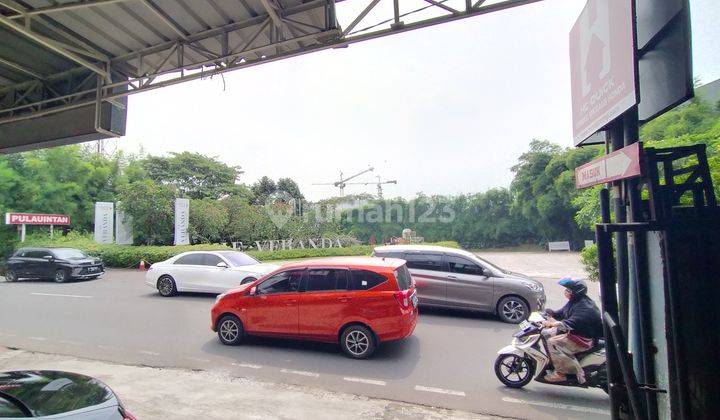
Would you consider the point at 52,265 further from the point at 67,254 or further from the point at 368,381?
the point at 368,381

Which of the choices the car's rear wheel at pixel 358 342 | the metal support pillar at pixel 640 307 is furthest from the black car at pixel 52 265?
the metal support pillar at pixel 640 307

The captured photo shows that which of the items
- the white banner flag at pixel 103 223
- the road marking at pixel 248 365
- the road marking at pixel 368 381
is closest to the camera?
the road marking at pixel 368 381

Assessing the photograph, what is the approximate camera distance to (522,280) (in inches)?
327

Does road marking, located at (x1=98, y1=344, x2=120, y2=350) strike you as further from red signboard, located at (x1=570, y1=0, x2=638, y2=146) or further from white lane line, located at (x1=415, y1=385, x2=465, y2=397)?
red signboard, located at (x1=570, y1=0, x2=638, y2=146)

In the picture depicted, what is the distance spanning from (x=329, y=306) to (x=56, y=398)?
398 centimetres

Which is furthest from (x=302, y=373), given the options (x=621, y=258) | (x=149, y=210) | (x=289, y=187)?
(x=289, y=187)

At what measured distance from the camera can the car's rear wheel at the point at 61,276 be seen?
50.2 ft

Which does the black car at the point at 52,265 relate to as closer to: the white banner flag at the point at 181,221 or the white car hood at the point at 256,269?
the white banner flag at the point at 181,221

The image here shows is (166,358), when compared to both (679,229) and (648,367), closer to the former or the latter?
(648,367)

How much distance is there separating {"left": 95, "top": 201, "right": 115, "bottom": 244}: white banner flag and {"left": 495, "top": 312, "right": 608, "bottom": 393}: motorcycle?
25159 mm

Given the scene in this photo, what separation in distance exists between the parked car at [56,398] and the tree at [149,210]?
834 inches

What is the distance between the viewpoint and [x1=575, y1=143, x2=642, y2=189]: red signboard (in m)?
2.25

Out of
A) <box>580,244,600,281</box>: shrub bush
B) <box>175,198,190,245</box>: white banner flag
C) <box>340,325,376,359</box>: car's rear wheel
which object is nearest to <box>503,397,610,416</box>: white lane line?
<box>340,325,376,359</box>: car's rear wheel

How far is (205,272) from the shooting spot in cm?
1116
